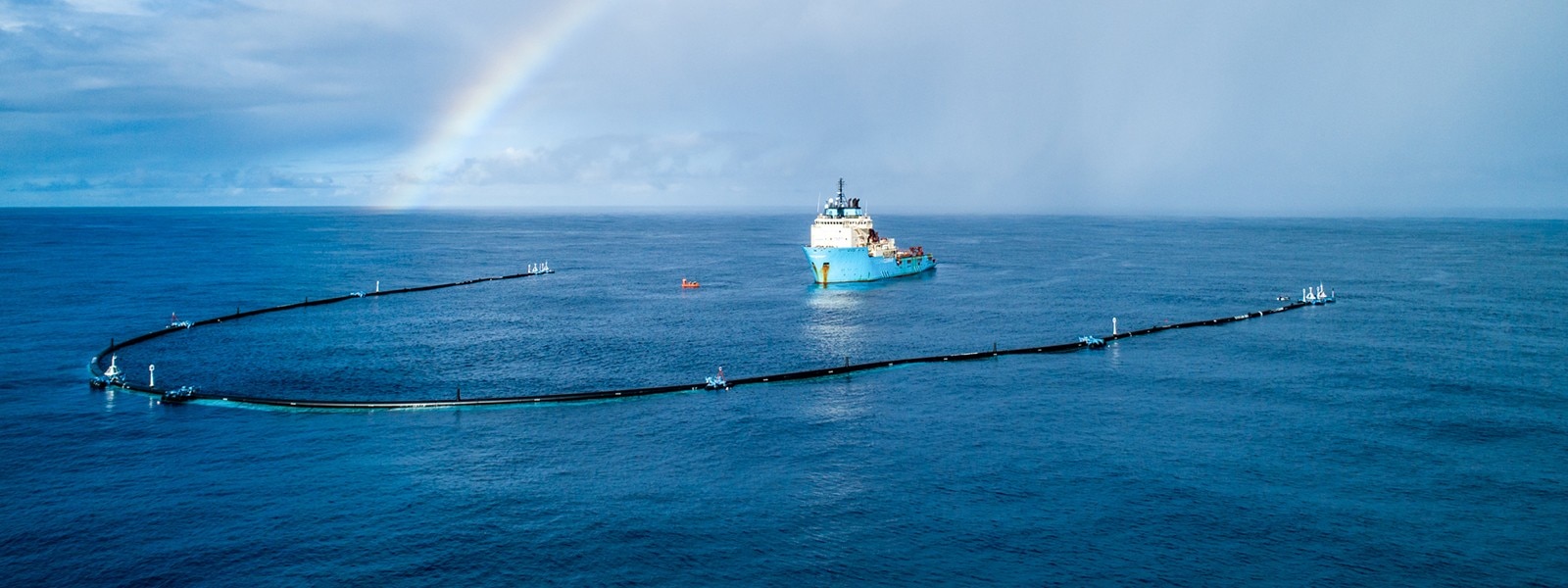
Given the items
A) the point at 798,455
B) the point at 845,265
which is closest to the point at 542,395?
the point at 798,455

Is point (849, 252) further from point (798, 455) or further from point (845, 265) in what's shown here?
point (798, 455)

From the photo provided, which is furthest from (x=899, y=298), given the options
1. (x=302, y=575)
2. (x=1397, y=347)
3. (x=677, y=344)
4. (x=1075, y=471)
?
(x=302, y=575)

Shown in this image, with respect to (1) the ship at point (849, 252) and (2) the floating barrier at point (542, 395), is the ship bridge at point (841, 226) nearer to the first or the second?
(1) the ship at point (849, 252)

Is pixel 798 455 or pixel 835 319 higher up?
pixel 835 319

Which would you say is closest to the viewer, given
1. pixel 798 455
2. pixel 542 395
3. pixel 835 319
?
pixel 798 455

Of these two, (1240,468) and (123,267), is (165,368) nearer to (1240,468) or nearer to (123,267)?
(1240,468)

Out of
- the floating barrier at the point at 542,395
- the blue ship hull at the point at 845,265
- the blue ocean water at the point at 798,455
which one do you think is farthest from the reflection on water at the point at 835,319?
the floating barrier at the point at 542,395
